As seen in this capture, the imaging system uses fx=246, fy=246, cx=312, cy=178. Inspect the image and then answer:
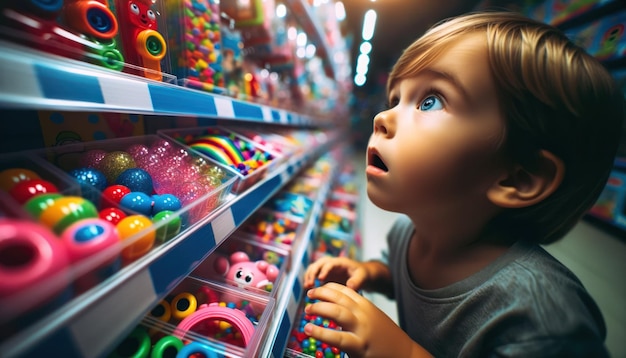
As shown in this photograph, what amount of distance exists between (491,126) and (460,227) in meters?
0.28

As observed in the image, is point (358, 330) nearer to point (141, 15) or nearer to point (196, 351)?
point (196, 351)

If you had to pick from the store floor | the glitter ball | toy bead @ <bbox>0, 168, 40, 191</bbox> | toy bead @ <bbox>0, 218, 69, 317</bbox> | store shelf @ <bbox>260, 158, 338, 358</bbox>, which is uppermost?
toy bead @ <bbox>0, 168, 40, 191</bbox>

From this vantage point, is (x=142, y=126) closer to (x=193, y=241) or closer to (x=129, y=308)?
(x=193, y=241)

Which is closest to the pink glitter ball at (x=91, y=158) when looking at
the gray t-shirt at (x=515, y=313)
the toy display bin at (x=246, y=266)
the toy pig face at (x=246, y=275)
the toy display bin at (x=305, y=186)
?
the toy display bin at (x=246, y=266)

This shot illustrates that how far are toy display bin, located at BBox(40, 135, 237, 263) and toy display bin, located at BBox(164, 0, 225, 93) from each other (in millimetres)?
271

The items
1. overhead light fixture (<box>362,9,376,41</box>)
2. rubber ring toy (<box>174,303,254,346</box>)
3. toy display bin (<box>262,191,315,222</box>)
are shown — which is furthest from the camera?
overhead light fixture (<box>362,9,376,41</box>)

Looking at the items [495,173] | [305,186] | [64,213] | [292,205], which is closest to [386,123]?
[495,173]

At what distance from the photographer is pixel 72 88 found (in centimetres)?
41

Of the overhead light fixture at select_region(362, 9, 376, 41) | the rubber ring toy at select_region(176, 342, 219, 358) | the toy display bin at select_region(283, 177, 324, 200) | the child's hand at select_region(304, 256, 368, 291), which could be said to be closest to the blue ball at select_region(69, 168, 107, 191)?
the rubber ring toy at select_region(176, 342, 219, 358)

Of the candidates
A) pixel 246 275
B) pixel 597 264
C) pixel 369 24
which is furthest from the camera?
pixel 369 24

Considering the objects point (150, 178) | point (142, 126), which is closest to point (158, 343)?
point (150, 178)

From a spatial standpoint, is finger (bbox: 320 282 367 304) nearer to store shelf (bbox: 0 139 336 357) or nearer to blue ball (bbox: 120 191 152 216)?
store shelf (bbox: 0 139 336 357)

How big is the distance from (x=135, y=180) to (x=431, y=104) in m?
0.81

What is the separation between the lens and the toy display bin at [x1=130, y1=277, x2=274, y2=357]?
645mm
